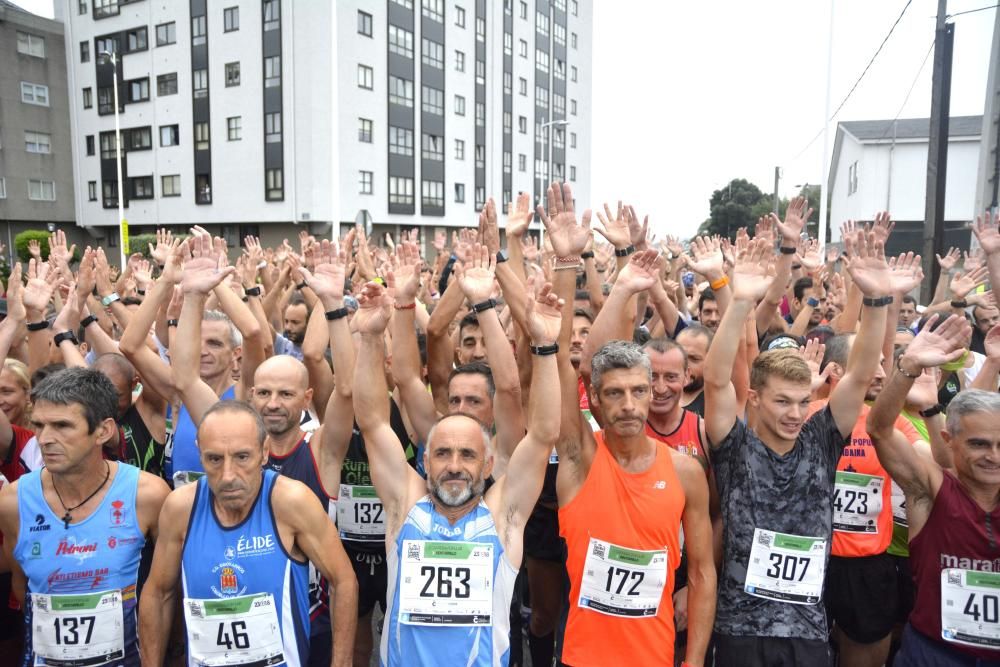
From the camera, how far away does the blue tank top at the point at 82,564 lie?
3150 millimetres

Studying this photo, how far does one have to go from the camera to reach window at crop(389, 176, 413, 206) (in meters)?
38.2

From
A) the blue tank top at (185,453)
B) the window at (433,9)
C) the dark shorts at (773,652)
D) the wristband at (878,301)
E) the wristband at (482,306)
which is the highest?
the window at (433,9)

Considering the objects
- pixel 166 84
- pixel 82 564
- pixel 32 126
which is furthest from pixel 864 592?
pixel 32 126

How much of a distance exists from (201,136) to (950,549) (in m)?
40.5

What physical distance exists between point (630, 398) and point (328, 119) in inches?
1376

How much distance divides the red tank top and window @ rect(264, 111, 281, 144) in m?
35.7

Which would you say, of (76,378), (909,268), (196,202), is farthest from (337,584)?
(196,202)

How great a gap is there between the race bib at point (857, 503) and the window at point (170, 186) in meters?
40.6

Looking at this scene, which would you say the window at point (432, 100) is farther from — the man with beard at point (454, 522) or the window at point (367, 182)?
the man with beard at point (454, 522)

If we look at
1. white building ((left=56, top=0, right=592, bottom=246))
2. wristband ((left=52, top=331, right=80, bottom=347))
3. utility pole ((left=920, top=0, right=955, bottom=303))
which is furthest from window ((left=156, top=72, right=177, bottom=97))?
wristband ((left=52, top=331, right=80, bottom=347))

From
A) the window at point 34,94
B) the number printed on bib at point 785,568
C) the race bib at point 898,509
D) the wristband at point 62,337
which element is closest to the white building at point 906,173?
the race bib at point 898,509

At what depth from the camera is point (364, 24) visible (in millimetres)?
36156

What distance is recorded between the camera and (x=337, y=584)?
3135 mm

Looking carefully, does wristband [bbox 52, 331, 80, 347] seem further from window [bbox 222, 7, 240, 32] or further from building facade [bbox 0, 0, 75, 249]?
building facade [bbox 0, 0, 75, 249]
